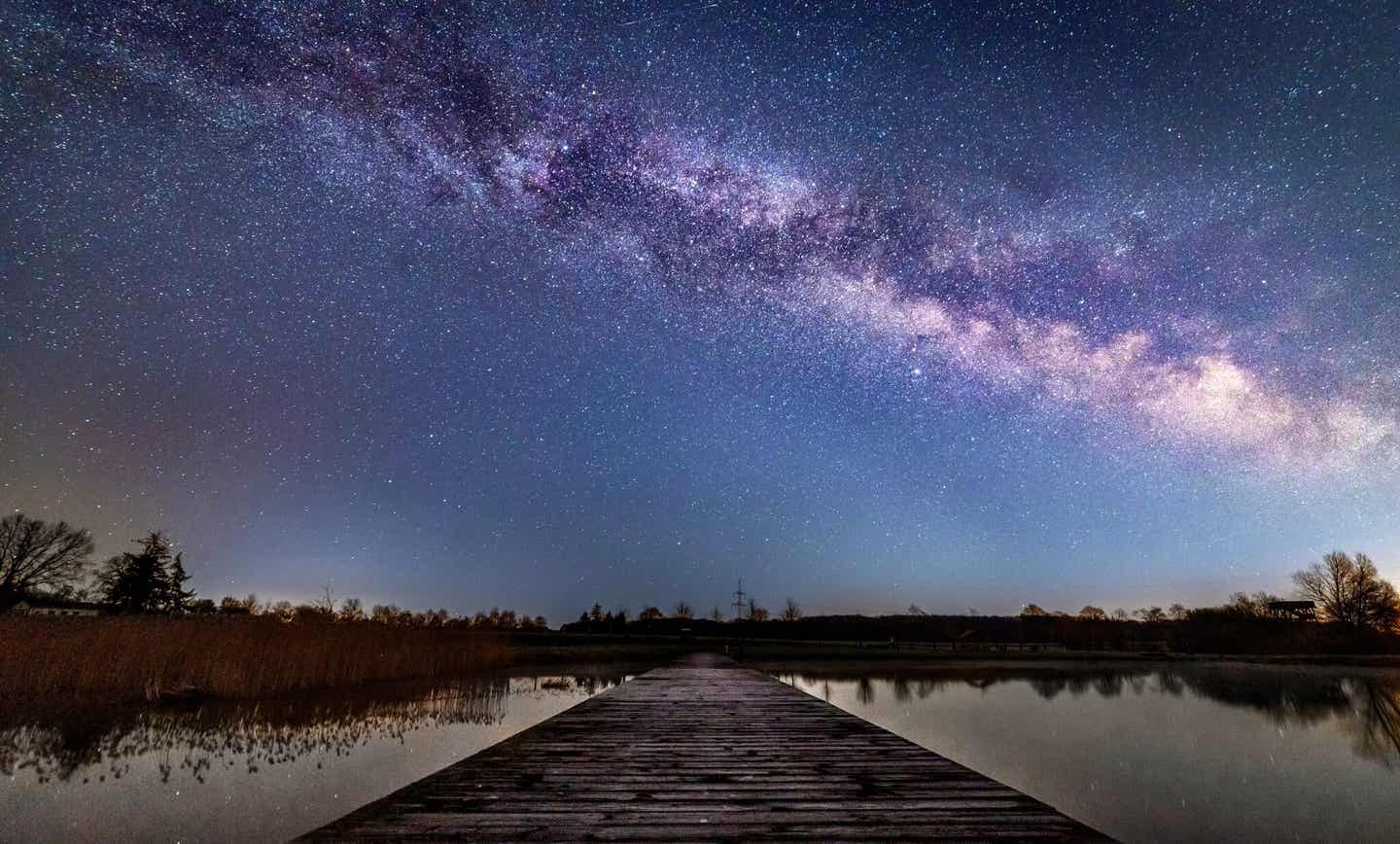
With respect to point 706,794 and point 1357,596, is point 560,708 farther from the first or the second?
point 1357,596

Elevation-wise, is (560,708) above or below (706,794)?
below

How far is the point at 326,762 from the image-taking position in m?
11.2

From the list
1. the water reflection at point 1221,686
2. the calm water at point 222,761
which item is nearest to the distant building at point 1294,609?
the water reflection at point 1221,686

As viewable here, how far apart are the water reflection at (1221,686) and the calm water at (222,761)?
515 inches

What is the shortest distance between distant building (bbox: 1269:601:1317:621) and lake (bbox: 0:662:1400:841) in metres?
65.0

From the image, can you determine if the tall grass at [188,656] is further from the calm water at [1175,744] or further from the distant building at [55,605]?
the distant building at [55,605]

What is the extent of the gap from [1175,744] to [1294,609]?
85.1m

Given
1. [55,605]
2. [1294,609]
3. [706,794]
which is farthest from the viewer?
[1294,609]

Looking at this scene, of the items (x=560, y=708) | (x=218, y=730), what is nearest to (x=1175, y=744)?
(x=560, y=708)

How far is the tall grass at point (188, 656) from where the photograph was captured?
16.0 metres

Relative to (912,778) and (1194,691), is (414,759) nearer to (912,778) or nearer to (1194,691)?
(912,778)

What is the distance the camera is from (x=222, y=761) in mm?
10977

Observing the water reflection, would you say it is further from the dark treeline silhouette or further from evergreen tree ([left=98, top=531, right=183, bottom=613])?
evergreen tree ([left=98, top=531, right=183, bottom=613])

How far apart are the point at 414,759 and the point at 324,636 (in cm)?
1173
